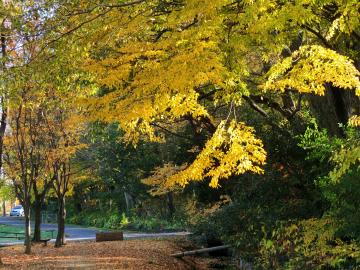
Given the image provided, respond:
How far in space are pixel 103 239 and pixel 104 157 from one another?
35.3 feet

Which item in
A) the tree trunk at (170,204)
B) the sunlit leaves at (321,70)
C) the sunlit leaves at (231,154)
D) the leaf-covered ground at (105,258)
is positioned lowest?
the leaf-covered ground at (105,258)

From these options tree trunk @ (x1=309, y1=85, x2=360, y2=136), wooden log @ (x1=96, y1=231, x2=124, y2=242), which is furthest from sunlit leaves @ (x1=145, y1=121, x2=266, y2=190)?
wooden log @ (x1=96, y1=231, x2=124, y2=242)

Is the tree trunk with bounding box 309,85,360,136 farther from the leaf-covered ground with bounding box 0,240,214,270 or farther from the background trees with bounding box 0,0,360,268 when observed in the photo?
the leaf-covered ground with bounding box 0,240,214,270

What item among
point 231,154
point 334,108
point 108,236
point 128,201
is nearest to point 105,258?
point 108,236

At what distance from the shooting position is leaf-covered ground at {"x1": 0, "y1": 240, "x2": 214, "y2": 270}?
14.9 meters

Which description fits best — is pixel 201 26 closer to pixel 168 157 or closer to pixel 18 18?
pixel 18 18

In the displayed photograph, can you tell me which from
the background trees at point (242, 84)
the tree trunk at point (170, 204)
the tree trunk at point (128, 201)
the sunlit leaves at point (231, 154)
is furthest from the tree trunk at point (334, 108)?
the tree trunk at point (128, 201)

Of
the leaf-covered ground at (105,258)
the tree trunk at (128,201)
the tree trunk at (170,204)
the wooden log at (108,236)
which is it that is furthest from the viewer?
the tree trunk at (128,201)

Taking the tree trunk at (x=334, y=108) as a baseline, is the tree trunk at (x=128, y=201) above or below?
below

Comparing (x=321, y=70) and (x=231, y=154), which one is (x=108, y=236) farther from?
(x=321, y=70)

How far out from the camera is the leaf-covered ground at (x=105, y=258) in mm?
14930

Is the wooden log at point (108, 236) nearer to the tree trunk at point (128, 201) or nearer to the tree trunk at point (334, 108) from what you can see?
the tree trunk at point (334, 108)

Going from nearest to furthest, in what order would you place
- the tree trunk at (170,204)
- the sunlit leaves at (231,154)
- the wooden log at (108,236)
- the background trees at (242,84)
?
the sunlit leaves at (231,154)
the background trees at (242,84)
the wooden log at (108,236)
the tree trunk at (170,204)

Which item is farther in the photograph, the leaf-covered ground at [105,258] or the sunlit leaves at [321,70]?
the leaf-covered ground at [105,258]
